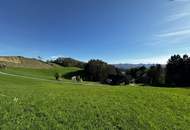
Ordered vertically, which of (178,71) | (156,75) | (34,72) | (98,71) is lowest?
(34,72)

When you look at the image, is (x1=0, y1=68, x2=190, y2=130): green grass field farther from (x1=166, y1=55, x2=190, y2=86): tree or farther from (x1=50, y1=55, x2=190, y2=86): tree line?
(x1=166, y1=55, x2=190, y2=86): tree

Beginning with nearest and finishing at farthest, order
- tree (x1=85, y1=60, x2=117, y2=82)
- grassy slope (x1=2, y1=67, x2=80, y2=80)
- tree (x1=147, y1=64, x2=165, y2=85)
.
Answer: grassy slope (x1=2, y1=67, x2=80, y2=80) → tree (x1=85, y1=60, x2=117, y2=82) → tree (x1=147, y1=64, x2=165, y2=85)

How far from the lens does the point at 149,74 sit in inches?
3580

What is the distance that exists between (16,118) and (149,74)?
83.1 metres

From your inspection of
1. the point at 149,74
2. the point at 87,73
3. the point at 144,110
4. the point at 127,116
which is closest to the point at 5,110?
the point at 127,116

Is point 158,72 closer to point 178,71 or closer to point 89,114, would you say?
point 178,71

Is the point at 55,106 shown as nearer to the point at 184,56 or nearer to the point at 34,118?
the point at 34,118

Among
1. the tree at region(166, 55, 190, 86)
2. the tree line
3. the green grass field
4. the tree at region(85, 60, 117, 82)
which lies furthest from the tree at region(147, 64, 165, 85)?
the green grass field

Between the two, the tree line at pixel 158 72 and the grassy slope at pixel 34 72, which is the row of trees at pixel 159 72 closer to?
the tree line at pixel 158 72

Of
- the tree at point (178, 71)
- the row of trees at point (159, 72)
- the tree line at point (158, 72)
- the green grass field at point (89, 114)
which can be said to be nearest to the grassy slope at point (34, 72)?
the tree line at point (158, 72)

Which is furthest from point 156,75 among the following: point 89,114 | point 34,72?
point 89,114

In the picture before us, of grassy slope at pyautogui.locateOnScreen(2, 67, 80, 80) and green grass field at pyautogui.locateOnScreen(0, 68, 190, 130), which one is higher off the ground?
grassy slope at pyautogui.locateOnScreen(2, 67, 80, 80)

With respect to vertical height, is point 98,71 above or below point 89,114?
above

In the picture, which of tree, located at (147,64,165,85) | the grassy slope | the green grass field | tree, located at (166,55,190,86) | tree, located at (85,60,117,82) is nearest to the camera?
the green grass field
